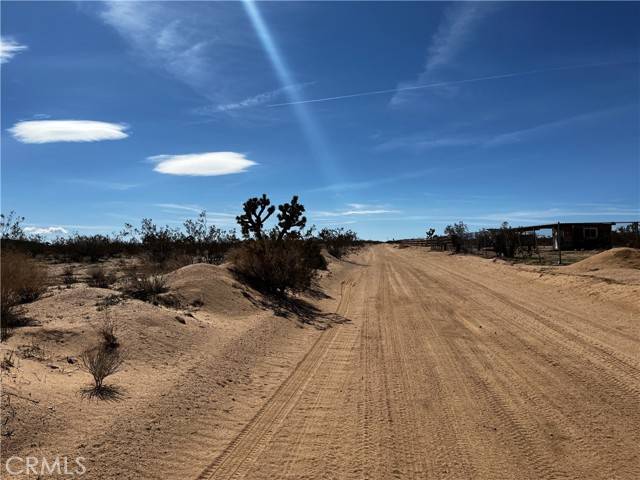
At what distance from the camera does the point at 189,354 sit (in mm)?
8227

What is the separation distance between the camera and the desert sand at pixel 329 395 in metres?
4.55

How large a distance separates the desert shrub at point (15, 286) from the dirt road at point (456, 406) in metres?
4.85

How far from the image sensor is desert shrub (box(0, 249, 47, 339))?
7.79 metres

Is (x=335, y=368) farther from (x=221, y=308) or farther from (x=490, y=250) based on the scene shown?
(x=490, y=250)

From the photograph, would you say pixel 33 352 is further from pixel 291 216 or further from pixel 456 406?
pixel 291 216

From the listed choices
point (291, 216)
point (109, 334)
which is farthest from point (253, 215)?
point (109, 334)

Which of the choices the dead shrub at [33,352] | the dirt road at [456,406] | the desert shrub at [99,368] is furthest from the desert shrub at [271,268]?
the dead shrub at [33,352]

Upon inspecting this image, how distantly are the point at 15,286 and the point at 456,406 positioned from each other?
8.03 meters

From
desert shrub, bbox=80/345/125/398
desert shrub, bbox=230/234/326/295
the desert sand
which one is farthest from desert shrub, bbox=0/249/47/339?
desert shrub, bbox=230/234/326/295

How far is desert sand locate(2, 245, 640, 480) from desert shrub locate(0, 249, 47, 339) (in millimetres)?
336

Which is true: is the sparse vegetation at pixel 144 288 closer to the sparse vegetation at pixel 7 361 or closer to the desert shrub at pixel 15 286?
the desert shrub at pixel 15 286

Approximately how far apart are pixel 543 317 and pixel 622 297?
3.73 metres

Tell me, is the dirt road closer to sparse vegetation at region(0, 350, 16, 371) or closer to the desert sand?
the desert sand

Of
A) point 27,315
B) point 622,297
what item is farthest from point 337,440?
point 622,297
